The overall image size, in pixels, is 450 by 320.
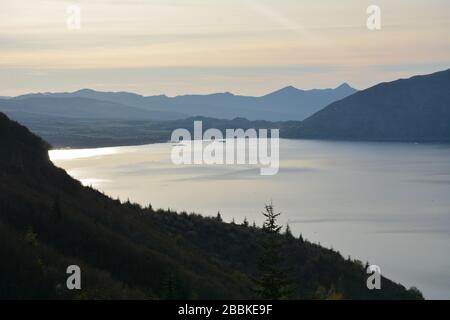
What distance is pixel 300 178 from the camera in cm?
18288

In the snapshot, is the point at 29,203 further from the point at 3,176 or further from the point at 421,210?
the point at 421,210

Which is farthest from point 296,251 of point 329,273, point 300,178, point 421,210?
point 300,178

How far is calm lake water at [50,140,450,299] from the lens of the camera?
79.9 m

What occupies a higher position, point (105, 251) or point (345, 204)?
point (105, 251)

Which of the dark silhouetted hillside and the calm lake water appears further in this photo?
the calm lake water

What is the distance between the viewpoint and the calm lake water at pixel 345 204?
7994 cm

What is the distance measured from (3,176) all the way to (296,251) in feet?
82.2

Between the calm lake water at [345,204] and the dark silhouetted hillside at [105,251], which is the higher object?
the dark silhouetted hillside at [105,251]

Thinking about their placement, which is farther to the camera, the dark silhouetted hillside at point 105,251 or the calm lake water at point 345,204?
the calm lake water at point 345,204

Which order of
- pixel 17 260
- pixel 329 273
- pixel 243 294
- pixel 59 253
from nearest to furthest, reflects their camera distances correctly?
pixel 17 260 < pixel 59 253 < pixel 243 294 < pixel 329 273

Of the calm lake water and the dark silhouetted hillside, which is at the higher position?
the dark silhouetted hillside

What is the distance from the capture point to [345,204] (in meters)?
129

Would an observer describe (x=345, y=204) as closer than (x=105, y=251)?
No

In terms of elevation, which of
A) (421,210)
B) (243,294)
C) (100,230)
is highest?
(100,230)
